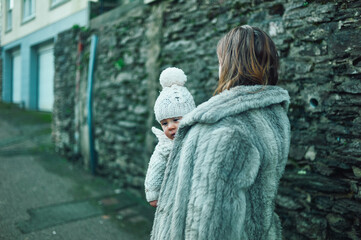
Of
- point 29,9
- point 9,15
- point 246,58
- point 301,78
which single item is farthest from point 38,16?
point 246,58

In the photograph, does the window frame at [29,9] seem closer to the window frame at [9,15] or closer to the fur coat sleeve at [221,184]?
the window frame at [9,15]

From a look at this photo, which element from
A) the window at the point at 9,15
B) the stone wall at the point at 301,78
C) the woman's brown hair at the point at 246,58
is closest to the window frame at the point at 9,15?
the window at the point at 9,15

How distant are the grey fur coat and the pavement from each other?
248 cm

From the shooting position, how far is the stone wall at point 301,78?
97.8 inches

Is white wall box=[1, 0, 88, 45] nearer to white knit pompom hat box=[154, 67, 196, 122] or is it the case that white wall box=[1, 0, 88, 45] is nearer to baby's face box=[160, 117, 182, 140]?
white knit pompom hat box=[154, 67, 196, 122]

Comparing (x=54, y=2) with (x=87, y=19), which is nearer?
(x=87, y=19)

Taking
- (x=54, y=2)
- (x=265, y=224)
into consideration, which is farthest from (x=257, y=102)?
(x=54, y=2)

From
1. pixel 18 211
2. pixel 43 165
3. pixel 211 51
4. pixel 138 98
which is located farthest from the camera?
pixel 43 165

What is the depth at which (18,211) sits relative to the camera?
3.99m

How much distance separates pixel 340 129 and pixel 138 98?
125 inches

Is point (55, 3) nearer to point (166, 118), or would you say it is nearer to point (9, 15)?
point (9, 15)

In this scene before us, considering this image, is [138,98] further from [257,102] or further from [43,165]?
[257,102]

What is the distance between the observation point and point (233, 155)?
125cm

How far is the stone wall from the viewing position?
8.15ft
